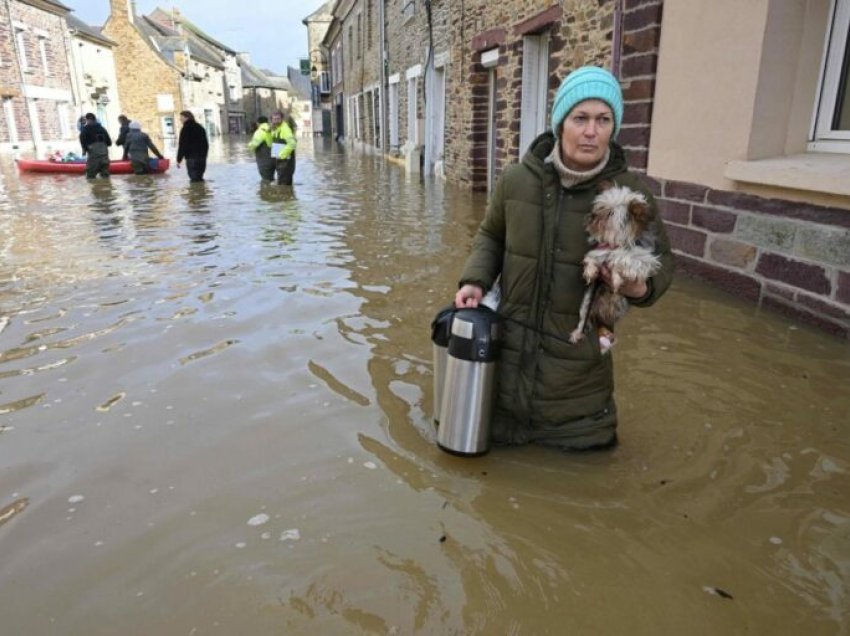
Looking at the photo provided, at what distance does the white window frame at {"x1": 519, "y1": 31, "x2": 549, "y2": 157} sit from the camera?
1023 cm

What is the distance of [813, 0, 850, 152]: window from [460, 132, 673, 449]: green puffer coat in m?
3.03

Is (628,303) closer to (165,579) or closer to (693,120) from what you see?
(165,579)

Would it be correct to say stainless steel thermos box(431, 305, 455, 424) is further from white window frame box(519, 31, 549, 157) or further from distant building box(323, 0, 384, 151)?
distant building box(323, 0, 384, 151)

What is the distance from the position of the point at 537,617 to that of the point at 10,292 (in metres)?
5.58

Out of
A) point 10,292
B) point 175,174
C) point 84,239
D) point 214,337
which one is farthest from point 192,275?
point 175,174

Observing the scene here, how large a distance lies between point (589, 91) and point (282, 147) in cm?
1244

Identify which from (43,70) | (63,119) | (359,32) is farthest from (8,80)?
(359,32)

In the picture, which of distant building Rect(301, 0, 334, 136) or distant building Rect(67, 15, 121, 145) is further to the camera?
distant building Rect(301, 0, 334, 136)

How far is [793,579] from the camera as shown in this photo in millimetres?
2154

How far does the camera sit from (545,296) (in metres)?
2.73

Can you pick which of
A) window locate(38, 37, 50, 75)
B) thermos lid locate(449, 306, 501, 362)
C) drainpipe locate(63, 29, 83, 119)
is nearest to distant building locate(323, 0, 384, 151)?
drainpipe locate(63, 29, 83, 119)

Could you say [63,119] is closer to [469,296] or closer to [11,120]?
[11,120]

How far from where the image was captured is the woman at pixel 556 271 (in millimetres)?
2506

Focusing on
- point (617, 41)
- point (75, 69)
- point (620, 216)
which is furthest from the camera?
point (75, 69)
